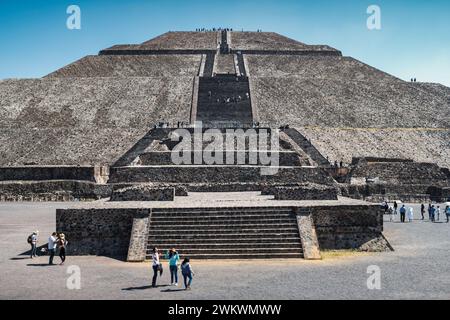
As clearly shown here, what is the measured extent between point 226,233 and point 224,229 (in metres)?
0.14

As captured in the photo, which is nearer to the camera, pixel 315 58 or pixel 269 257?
pixel 269 257

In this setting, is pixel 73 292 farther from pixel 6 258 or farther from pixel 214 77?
pixel 214 77

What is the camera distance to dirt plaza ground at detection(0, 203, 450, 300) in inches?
365

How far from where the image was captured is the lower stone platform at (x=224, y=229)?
1267cm

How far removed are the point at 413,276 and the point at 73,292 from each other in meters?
6.12

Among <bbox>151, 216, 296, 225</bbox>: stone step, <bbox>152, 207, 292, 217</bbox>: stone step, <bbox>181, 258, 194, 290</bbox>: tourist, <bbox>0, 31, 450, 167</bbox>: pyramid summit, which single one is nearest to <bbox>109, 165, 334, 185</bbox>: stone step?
<bbox>0, 31, 450, 167</bbox>: pyramid summit

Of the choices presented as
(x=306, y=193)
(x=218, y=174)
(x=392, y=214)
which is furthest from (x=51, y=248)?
(x=392, y=214)

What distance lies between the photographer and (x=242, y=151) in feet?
83.3

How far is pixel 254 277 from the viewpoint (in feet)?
34.6

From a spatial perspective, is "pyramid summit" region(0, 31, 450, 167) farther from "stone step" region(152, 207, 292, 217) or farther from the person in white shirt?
the person in white shirt

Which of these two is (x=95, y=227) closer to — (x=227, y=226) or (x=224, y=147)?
(x=227, y=226)

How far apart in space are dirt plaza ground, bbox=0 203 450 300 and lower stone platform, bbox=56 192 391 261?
49 centimetres
